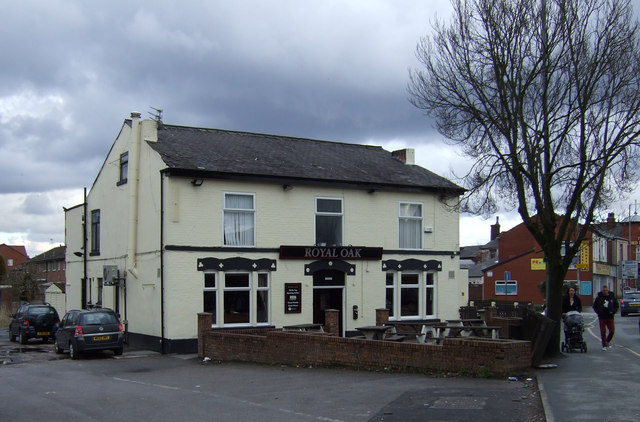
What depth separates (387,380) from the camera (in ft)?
47.2

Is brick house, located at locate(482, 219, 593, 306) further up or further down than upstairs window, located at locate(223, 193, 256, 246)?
further down

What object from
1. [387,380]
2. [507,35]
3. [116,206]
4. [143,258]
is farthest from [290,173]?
[387,380]

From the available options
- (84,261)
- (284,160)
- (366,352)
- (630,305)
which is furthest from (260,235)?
(630,305)

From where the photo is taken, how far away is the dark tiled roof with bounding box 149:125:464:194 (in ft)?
76.7

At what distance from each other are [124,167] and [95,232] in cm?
479

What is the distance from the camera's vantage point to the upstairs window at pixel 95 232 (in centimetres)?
2966

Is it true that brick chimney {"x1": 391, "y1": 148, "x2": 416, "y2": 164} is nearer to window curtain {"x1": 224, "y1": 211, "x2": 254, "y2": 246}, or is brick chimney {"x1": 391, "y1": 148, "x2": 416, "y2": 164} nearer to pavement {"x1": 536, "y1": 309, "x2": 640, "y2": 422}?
window curtain {"x1": 224, "y1": 211, "x2": 254, "y2": 246}

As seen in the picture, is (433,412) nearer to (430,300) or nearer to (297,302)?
(297,302)

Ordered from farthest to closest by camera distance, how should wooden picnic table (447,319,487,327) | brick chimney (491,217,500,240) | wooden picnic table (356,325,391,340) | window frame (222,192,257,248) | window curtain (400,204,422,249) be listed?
brick chimney (491,217,500,240) → window curtain (400,204,422,249) → window frame (222,192,257,248) → wooden picnic table (447,319,487,327) → wooden picnic table (356,325,391,340)

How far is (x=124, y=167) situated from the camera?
2677 centimetres

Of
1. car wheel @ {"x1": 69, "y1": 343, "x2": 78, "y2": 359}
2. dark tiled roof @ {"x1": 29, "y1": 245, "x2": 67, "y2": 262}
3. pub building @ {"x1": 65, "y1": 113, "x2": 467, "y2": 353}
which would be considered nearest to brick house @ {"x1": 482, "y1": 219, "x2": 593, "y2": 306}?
pub building @ {"x1": 65, "y1": 113, "x2": 467, "y2": 353}

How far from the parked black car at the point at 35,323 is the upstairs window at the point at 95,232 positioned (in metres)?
3.11

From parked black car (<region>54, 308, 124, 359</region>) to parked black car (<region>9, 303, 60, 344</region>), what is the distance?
19.6ft

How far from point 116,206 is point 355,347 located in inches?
570
